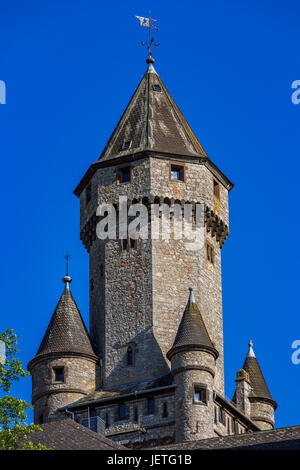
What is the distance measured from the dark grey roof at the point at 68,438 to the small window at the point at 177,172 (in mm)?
21869

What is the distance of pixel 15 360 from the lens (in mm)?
57000

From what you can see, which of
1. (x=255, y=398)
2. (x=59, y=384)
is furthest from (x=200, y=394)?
(x=255, y=398)

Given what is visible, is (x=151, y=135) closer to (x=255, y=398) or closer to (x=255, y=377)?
(x=255, y=377)

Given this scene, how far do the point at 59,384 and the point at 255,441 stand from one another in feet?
62.2

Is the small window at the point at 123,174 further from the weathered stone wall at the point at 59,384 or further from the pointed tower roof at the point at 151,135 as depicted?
the weathered stone wall at the point at 59,384

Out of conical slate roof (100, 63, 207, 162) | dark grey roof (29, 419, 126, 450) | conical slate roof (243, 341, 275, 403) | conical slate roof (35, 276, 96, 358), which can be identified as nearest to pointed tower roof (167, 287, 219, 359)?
conical slate roof (35, 276, 96, 358)

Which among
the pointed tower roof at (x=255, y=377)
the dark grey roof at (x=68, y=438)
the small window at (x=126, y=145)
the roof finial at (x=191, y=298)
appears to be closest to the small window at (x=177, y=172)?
the small window at (x=126, y=145)

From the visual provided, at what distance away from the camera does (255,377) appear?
84750mm

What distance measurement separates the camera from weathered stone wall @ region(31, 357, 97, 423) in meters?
78.2

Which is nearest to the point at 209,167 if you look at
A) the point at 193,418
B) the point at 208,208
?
the point at 208,208

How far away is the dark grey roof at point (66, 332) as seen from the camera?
260 feet

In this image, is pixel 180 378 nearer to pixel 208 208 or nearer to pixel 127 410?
pixel 127 410

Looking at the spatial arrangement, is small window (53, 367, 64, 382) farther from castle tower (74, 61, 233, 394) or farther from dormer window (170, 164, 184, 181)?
dormer window (170, 164, 184, 181)
